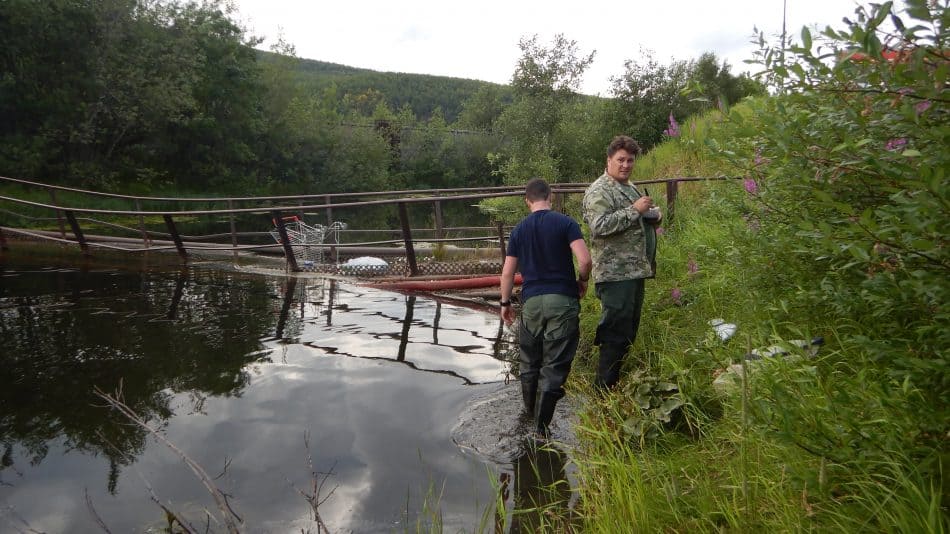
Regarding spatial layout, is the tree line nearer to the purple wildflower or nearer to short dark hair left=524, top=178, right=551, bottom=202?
the purple wildflower

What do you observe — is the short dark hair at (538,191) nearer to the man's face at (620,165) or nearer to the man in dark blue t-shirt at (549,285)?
the man in dark blue t-shirt at (549,285)

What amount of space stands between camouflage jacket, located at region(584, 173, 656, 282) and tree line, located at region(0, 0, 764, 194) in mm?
15359

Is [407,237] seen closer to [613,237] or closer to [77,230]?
[613,237]

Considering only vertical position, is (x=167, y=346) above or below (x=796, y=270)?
below

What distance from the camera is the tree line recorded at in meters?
29.6

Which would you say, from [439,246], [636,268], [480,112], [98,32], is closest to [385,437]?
[636,268]

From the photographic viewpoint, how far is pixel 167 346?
21.8ft

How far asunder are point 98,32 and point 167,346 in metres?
34.1

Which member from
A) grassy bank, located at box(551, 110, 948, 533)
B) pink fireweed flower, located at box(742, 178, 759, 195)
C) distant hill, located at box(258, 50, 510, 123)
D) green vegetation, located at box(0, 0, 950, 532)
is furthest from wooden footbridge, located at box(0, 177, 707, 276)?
distant hill, located at box(258, 50, 510, 123)

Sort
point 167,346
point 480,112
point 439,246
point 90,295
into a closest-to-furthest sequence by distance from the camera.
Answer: point 167,346
point 90,295
point 439,246
point 480,112

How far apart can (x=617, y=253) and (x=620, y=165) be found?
1.91 feet

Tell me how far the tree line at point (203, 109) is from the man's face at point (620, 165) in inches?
601

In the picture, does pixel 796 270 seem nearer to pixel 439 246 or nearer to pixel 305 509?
pixel 305 509

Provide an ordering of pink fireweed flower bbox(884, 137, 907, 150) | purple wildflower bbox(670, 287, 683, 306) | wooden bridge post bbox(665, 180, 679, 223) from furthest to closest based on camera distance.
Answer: wooden bridge post bbox(665, 180, 679, 223)
purple wildflower bbox(670, 287, 683, 306)
pink fireweed flower bbox(884, 137, 907, 150)
